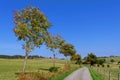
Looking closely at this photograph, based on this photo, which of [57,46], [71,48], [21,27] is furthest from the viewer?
[71,48]

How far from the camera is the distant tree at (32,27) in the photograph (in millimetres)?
39125

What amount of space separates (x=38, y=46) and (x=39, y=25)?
3080mm

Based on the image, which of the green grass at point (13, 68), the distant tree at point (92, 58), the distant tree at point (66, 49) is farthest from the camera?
the distant tree at point (92, 58)

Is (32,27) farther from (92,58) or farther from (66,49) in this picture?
(92,58)

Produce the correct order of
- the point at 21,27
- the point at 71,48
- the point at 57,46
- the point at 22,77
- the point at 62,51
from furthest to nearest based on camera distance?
the point at 71,48 < the point at 62,51 < the point at 57,46 < the point at 21,27 < the point at 22,77

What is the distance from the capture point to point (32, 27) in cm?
4028

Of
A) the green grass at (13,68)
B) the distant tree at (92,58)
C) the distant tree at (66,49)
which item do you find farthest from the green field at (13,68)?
the distant tree at (92,58)

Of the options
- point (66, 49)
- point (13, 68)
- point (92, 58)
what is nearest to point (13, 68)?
point (13, 68)

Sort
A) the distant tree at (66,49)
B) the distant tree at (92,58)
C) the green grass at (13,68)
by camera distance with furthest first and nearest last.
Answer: the distant tree at (92,58) → the distant tree at (66,49) → the green grass at (13,68)

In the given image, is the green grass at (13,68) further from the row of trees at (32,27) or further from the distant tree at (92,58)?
the distant tree at (92,58)

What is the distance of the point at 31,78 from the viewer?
21953mm

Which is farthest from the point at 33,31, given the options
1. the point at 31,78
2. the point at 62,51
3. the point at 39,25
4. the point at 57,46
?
the point at 62,51

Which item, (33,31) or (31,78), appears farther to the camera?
(33,31)

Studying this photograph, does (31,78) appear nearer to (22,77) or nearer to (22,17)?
(22,77)
